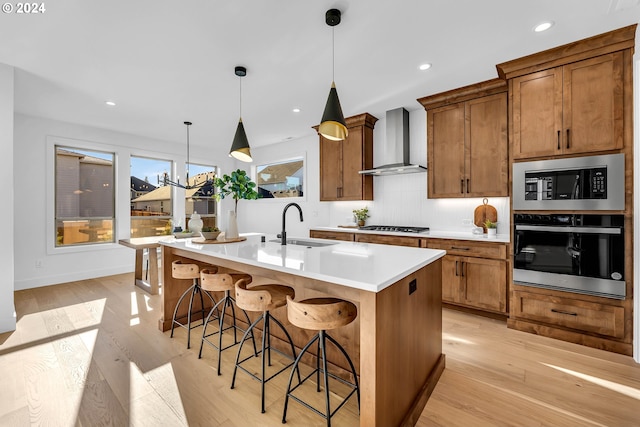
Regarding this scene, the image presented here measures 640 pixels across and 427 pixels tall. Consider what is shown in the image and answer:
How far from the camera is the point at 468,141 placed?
131 inches

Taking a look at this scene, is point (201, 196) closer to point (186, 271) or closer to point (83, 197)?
point (83, 197)

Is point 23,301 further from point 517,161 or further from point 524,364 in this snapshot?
point 517,161

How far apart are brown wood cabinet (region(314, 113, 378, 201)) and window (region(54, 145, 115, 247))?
12.5ft

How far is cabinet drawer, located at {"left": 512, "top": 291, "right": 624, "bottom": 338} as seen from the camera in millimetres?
2318

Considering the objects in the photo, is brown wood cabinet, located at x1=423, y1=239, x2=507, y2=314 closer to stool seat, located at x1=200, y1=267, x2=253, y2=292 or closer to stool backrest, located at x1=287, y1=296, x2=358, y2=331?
stool backrest, located at x1=287, y1=296, x2=358, y2=331

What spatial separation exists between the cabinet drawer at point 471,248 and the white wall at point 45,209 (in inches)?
204

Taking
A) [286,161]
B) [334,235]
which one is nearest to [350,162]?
[334,235]

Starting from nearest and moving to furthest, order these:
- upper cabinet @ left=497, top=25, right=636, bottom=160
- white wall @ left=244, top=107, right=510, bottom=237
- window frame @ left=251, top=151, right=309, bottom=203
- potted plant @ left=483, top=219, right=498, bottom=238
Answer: upper cabinet @ left=497, top=25, right=636, bottom=160
potted plant @ left=483, top=219, right=498, bottom=238
white wall @ left=244, top=107, right=510, bottom=237
window frame @ left=251, top=151, right=309, bottom=203

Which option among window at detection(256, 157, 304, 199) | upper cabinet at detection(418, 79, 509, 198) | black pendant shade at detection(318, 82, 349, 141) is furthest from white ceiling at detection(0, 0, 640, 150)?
window at detection(256, 157, 304, 199)

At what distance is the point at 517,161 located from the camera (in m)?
2.77

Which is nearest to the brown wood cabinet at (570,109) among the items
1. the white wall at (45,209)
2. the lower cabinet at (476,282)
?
the lower cabinet at (476,282)

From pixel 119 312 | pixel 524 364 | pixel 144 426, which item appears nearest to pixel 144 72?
pixel 119 312

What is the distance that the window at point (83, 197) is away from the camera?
4.57 metres

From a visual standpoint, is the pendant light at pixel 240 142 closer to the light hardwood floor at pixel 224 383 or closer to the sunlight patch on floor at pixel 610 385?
the light hardwood floor at pixel 224 383
